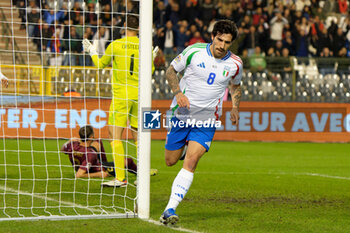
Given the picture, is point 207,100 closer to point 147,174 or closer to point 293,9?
point 147,174

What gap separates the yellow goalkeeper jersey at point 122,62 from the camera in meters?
9.37

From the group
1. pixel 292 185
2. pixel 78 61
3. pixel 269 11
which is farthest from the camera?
pixel 269 11

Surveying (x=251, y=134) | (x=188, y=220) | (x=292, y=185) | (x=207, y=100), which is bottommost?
(x=251, y=134)

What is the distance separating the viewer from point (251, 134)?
19750 mm

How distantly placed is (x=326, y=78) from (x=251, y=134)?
8.98ft

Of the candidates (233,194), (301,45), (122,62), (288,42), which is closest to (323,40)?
(301,45)

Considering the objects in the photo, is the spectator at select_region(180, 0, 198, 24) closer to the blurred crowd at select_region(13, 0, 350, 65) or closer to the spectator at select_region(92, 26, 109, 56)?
the blurred crowd at select_region(13, 0, 350, 65)

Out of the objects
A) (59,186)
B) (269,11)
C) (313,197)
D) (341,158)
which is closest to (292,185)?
(313,197)

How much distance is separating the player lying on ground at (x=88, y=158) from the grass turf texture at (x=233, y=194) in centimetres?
25

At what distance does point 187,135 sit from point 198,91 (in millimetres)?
479

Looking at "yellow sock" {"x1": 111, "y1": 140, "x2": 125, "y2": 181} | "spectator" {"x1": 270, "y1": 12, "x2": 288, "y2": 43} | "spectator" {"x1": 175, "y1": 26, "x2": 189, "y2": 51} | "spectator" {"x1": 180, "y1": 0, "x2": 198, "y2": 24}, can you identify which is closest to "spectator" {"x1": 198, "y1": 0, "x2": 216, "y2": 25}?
"spectator" {"x1": 180, "y1": 0, "x2": 198, "y2": 24}

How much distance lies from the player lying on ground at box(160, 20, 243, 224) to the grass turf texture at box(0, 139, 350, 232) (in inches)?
26.7

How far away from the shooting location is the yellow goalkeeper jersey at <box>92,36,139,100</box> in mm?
9367

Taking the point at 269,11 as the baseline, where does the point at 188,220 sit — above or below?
below
